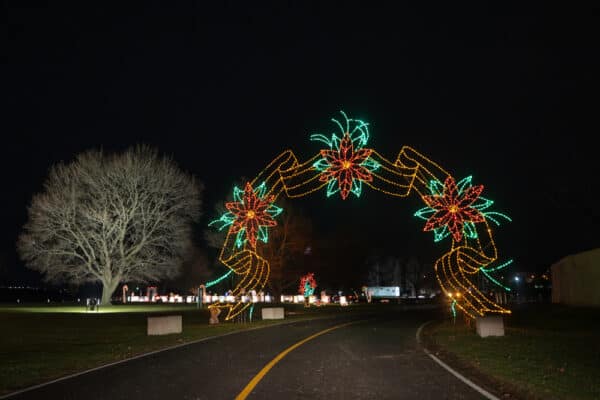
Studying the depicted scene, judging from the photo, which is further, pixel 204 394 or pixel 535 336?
pixel 535 336

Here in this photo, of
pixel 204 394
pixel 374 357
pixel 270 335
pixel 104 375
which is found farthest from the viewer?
pixel 270 335

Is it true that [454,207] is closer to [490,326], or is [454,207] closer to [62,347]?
[490,326]

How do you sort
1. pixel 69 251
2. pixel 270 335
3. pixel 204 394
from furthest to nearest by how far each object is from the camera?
pixel 69 251 < pixel 270 335 < pixel 204 394

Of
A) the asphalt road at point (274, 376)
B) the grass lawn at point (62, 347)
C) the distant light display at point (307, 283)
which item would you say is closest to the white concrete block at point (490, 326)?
the asphalt road at point (274, 376)

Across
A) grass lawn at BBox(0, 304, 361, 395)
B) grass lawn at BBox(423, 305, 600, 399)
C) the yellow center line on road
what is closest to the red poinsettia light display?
grass lawn at BBox(423, 305, 600, 399)

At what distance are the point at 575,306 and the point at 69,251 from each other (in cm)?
3865

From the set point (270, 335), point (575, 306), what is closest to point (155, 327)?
point (270, 335)

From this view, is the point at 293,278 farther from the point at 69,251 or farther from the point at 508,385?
the point at 508,385

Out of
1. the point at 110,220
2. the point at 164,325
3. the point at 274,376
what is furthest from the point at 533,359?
the point at 110,220

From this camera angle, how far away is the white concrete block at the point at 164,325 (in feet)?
71.2

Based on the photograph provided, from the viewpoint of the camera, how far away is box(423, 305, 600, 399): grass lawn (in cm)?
997

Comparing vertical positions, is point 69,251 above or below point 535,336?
above

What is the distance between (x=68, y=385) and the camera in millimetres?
10477

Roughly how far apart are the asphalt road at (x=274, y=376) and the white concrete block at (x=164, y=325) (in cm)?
525
